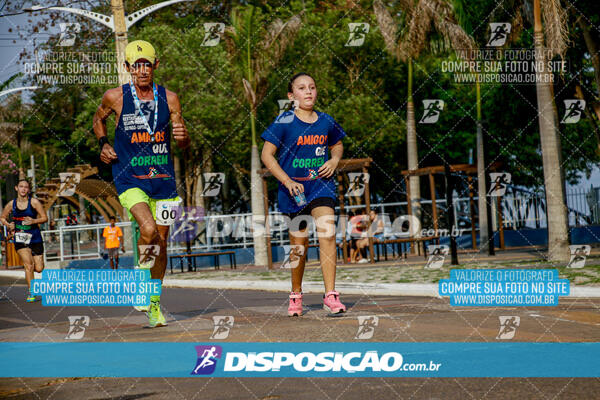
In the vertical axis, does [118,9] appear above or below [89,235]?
above

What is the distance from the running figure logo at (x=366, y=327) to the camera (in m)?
6.05

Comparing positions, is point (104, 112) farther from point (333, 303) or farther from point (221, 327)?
point (333, 303)

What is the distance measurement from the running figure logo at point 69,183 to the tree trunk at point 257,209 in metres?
7.13

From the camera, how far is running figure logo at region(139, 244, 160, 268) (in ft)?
23.3

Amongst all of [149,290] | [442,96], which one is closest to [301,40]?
[442,96]

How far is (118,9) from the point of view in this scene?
16.6 m

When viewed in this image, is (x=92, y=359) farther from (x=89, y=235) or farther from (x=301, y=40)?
(x=301, y=40)

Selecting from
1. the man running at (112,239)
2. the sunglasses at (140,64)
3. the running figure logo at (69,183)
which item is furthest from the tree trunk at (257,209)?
the sunglasses at (140,64)

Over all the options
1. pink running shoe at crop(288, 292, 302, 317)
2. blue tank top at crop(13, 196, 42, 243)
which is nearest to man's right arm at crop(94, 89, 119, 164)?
pink running shoe at crop(288, 292, 302, 317)

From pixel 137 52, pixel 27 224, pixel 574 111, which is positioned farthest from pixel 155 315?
pixel 574 111

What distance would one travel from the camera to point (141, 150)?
6949mm

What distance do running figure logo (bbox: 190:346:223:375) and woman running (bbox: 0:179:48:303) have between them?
7928 millimetres

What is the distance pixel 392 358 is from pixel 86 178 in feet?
85.9

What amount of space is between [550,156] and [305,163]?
1016 cm
